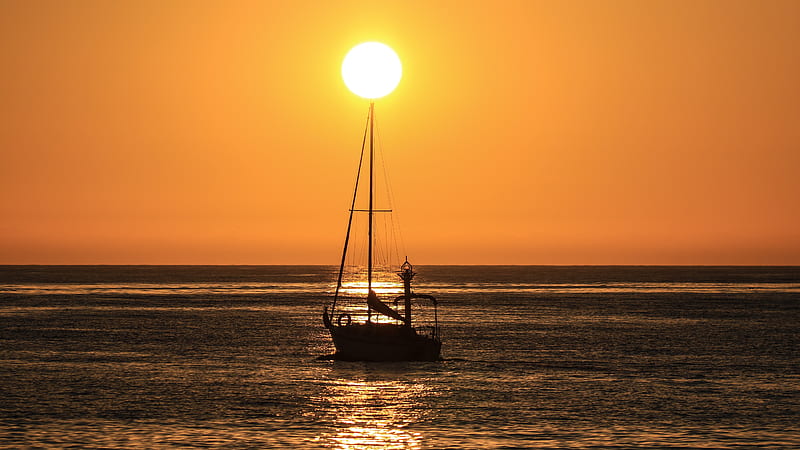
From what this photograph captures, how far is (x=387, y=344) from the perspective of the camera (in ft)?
217

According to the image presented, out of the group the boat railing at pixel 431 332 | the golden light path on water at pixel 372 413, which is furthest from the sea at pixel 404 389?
the boat railing at pixel 431 332

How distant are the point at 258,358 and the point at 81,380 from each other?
56.4 ft

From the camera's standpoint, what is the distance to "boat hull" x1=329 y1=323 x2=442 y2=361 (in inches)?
2611

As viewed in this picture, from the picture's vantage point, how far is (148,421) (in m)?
45.5

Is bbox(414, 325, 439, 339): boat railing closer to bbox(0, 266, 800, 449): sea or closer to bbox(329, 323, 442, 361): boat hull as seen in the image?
bbox(329, 323, 442, 361): boat hull

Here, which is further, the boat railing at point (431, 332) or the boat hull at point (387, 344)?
the boat railing at point (431, 332)

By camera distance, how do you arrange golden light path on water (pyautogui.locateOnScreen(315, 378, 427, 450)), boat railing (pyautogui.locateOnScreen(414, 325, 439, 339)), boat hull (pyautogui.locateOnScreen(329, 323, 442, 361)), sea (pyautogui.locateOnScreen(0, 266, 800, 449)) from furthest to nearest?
boat railing (pyautogui.locateOnScreen(414, 325, 439, 339)) → boat hull (pyautogui.locateOnScreen(329, 323, 442, 361)) → sea (pyautogui.locateOnScreen(0, 266, 800, 449)) → golden light path on water (pyautogui.locateOnScreen(315, 378, 427, 450))

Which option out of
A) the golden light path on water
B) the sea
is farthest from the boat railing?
→ the golden light path on water

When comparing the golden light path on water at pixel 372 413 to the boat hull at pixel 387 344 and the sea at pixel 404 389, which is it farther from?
the boat hull at pixel 387 344

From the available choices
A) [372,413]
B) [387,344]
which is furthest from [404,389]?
[387,344]

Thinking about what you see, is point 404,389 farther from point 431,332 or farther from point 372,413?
point 431,332

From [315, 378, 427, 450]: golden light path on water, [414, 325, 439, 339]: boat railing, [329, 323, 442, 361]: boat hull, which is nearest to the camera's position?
[315, 378, 427, 450]: golden light path on water

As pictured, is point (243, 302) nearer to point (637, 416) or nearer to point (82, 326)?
point (82, 326)

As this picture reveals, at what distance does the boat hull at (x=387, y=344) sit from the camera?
6631cm
